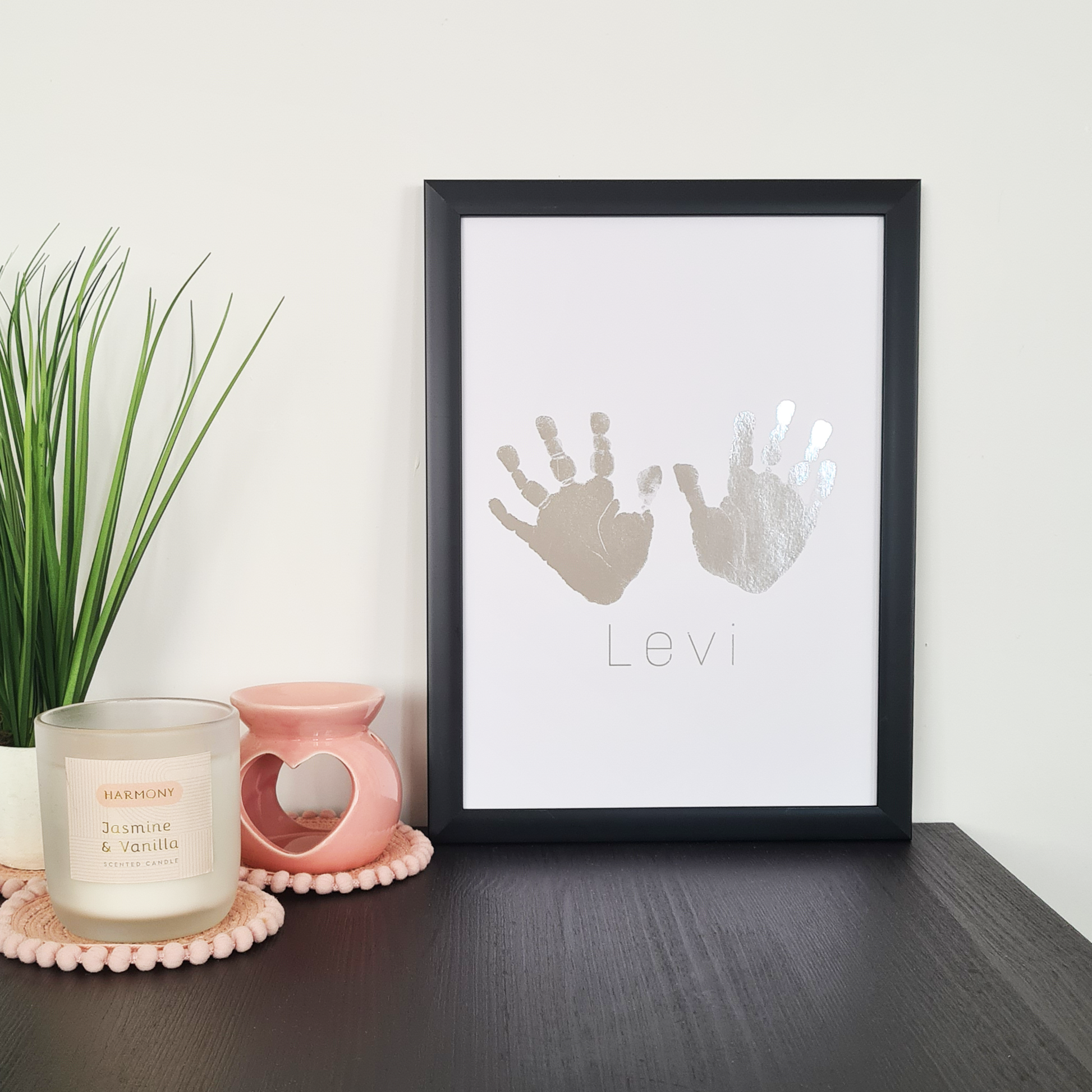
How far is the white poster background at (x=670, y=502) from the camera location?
0.77 m

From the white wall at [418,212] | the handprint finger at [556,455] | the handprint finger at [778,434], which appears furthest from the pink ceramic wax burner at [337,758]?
the handprint finger at [778,434]

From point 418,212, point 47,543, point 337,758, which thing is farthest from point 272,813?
point 418,212

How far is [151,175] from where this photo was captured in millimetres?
770

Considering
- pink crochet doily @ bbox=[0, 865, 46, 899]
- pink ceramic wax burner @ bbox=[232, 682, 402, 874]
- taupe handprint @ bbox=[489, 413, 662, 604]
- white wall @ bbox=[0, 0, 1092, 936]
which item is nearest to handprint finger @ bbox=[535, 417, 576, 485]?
taupe handprint @ bbox=[489, 413, 662, 604]

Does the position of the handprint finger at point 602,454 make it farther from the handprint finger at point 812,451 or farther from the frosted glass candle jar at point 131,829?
the frosted glass candle jar at point 131,829

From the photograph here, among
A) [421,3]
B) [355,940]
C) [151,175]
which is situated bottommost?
[355,940]

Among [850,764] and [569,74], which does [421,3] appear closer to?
[569,74]

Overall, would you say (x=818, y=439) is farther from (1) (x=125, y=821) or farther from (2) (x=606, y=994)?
(1) (x=125, y=821)

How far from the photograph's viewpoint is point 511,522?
0.77 metres

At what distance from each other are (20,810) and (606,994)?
43 centimetres

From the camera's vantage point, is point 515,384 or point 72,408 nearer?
point 72,408

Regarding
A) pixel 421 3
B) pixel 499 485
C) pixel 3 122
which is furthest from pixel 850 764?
pixel 3 122

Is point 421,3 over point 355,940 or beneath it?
over

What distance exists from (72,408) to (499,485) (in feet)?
1.04
